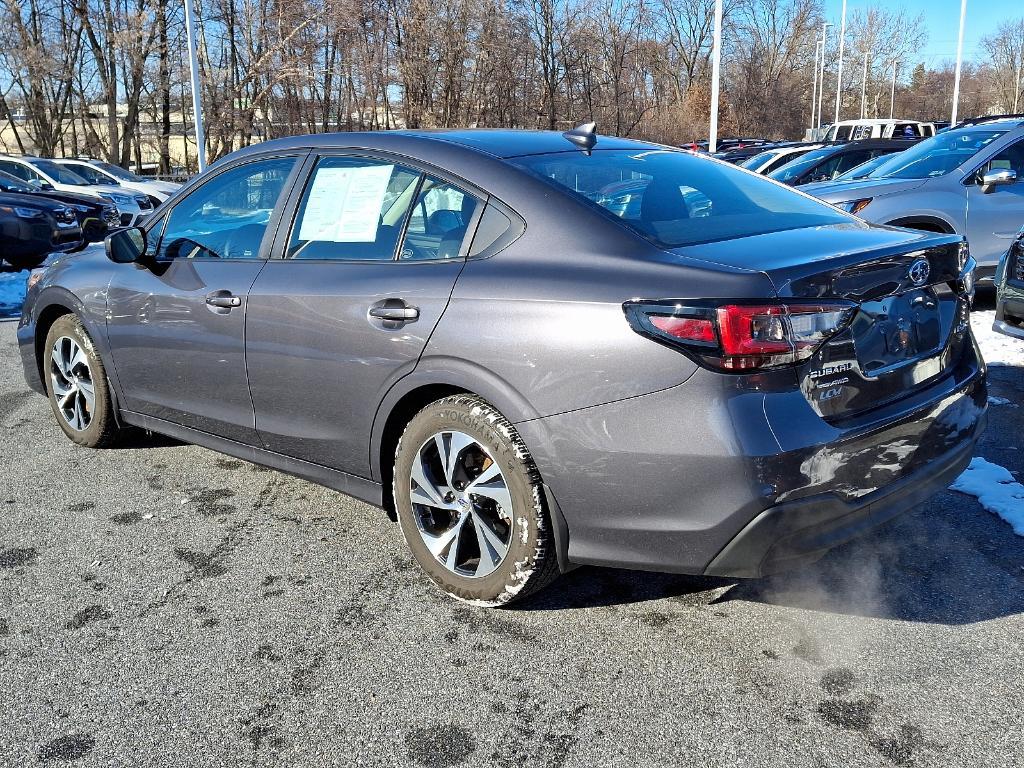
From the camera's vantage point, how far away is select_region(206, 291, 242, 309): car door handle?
3780 millimetres

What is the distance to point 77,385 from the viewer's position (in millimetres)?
4922

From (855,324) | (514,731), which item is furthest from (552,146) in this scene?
(514,731)

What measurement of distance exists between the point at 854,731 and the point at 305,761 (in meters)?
1.47

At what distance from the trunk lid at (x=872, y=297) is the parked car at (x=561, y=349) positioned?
0.01m

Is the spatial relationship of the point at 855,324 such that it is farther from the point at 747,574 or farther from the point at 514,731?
the point at 514,731

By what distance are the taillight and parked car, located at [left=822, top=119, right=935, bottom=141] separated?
2689 centimetres

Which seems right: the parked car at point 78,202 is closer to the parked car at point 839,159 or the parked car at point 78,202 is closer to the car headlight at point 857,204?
the parked car at point 839,159

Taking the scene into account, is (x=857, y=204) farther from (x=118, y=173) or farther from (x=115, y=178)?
(x=118, y=173)

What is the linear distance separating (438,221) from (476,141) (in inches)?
16.1

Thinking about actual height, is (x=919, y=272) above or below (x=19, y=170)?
below

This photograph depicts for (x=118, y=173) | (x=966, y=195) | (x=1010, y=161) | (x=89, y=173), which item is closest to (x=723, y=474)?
(x=966, y=195)

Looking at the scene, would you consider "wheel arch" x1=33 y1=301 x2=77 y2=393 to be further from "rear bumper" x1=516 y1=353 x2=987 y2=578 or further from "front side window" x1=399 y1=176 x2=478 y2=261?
"rear bumper" x1=516 y1=353 x2=987 y2=578

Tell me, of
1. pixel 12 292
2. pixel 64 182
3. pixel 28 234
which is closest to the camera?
pixel 12 292

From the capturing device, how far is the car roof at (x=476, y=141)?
344 cm
